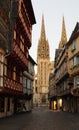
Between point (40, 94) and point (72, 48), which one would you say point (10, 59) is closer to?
point (72, 48)

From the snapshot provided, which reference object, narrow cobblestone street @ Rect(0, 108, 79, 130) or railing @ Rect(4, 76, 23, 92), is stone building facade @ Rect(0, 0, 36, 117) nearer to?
railing @ Rect(4, 76, 23, 92)

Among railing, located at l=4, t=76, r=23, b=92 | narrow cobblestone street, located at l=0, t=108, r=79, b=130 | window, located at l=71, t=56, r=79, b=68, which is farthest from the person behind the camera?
window, located at l=71, t=56, r=79, b=68

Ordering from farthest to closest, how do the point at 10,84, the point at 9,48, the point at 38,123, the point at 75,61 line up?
the point at 75,61, the point at 10,84, the point at 9,48, the point at 38,123

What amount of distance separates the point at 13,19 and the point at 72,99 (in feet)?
90.5

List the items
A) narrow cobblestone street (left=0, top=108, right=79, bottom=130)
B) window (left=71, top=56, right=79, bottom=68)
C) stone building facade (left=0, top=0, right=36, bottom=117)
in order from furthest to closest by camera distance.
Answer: window (left=71, top=56, right=79, bottom=68) < stone building facade (left=0, top=0, right=36, bottom=117) < narrow cobblestone street (left=0, top=108, right=79, bottom=130)

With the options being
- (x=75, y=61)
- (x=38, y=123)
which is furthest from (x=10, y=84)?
(x=75, y=61)

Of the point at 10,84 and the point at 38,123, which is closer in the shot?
the point at 38,123

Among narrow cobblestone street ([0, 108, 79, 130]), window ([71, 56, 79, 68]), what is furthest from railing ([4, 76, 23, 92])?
window ([71, 56, 79, 68])

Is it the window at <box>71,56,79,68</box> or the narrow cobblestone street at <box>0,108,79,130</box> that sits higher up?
the window at <box>71,56,79,68</box>

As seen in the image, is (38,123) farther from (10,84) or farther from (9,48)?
(10,84)

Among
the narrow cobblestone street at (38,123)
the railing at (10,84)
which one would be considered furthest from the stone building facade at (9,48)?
the narrow cobblestone street at (38,123)

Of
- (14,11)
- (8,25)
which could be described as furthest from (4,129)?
(14,11)

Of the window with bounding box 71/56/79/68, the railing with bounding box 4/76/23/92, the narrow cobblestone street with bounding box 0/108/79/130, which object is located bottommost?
the narrow cobblestone street with bounding box 0/108/79/130

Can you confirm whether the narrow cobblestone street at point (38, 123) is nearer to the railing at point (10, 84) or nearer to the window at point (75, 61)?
the railing at point (10, 84)
